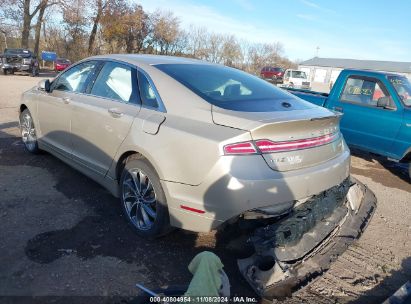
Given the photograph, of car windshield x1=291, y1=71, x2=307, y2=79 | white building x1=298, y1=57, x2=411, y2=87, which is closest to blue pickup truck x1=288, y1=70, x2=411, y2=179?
car windshield x1=291, y1=71, x2=307, y2=79

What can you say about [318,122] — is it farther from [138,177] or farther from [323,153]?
[138,177]

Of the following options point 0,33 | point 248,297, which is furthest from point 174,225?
point 0,33

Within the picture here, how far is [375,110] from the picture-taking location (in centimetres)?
645

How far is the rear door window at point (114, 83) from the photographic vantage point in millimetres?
3859

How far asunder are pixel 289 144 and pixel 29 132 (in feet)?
14.6

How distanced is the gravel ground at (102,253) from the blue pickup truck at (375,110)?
162cm

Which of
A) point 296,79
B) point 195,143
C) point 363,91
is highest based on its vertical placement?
point 363,91

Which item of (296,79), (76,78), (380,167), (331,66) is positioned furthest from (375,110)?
(331,66)

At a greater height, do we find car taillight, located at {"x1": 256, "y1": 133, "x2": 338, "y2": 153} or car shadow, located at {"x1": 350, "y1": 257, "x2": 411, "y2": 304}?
car taillight, located at {"x1": 256, "y1": 133, "x2": 338, "y2": 153}

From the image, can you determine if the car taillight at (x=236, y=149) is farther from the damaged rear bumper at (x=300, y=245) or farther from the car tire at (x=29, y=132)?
the car tire at (x=29, y=132)

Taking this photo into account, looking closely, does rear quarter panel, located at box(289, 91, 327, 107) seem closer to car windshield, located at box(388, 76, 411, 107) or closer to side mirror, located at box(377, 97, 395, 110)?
side mirror, located at box(377, 97, 395, 110)

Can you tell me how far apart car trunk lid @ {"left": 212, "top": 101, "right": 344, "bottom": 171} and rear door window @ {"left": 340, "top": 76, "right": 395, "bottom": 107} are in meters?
3.71

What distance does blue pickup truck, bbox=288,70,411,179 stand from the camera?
6.13 meters

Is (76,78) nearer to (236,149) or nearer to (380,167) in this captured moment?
(236,149)
